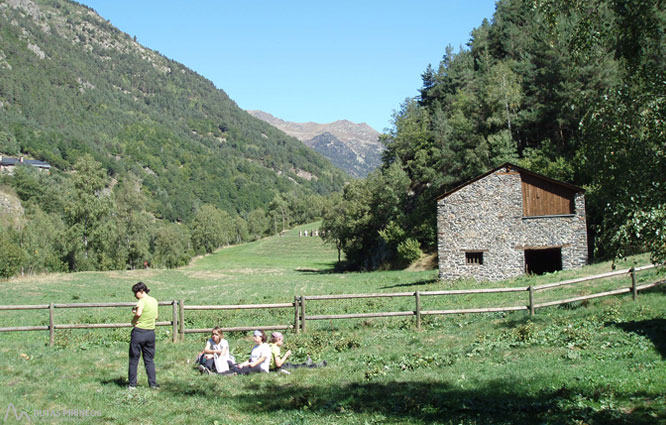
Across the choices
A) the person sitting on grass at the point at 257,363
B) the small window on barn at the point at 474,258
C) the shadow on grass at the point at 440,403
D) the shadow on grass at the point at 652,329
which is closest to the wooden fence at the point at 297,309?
the person sitting on grass at the point at 257,363

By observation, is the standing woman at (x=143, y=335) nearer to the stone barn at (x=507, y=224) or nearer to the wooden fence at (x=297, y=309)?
the wooden fence at (x=297, y=309)

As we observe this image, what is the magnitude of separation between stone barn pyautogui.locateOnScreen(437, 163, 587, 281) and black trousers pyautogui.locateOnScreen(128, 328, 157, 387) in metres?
27.7

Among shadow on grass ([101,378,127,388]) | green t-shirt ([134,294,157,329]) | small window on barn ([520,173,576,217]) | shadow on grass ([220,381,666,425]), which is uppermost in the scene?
small window on barn ([520,173,576,217])

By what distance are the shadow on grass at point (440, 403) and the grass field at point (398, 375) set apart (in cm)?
3

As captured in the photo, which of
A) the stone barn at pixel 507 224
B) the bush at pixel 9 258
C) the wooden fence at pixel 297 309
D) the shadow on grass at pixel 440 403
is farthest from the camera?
the bush at pixel 9 258

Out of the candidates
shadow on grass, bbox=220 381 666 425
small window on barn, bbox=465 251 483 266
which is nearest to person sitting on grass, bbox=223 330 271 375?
shadow on grass, bbox=220 381 666 425

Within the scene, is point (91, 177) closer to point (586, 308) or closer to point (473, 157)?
point (473, 157)

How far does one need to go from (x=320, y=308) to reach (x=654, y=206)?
16.6 meters

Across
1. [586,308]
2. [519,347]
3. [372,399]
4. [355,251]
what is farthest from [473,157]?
[372,399]

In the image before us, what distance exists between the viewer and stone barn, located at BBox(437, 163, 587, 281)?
112 feet

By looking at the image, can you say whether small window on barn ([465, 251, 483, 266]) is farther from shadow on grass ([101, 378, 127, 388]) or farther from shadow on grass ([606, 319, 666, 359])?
shadow on grass ([101, 378, 127, 388])

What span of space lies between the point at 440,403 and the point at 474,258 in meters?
27.8

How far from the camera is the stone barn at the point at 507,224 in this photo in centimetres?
3412

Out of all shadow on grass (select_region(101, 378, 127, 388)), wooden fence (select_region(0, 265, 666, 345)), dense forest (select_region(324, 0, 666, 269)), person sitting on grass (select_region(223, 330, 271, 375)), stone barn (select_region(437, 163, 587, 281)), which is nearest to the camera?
dense forest (select_region(324, 0, 666, 269))
